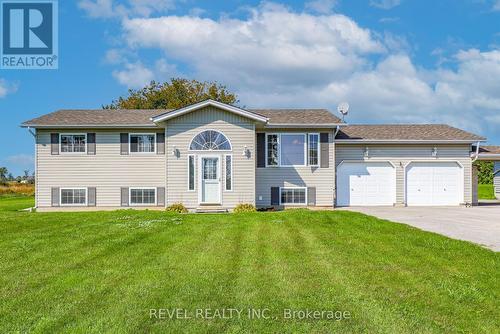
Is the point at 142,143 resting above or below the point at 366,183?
above

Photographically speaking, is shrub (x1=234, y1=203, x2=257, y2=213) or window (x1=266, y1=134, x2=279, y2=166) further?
window (x1=266, y1=134, x2=279, y2=166)

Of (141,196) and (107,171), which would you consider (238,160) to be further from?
(107,171)

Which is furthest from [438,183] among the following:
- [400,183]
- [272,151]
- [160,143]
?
[160,143]

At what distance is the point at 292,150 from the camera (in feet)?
60.1

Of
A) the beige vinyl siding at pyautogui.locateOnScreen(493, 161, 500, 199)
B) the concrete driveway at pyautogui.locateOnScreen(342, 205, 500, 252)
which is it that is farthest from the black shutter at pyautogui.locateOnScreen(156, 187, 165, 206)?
the beige vinyl siding at pyautogui.locateOnScreen(493, 161, 500, 199)

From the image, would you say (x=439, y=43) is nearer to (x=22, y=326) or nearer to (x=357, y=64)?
(x=357, y=64)

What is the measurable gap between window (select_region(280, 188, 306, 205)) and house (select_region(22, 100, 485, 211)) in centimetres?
4

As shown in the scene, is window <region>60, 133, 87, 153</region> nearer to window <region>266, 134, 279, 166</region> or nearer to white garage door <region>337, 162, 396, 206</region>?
window <region>266, 134, 279, 166</region>

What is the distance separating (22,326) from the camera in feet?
13.8

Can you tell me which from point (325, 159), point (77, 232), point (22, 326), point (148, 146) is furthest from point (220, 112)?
point (22, 326)

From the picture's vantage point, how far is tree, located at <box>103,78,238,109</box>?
120ft

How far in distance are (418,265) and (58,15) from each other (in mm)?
15724

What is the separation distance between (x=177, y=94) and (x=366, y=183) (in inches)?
878

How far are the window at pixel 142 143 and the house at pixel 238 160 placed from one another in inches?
1.7
